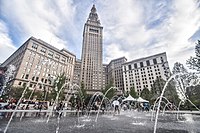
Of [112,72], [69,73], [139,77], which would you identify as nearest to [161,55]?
[139,77]

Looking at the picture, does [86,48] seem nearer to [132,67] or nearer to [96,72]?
[96,72]

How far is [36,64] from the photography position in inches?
2522

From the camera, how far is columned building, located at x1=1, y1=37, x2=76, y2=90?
2244 inches

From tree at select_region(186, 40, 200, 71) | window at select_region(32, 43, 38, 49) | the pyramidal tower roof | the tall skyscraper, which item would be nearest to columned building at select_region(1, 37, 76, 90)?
window at select_region(32, 43, 38, 49)

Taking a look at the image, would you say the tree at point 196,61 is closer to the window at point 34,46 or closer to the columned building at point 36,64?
the columned building at point 36,64

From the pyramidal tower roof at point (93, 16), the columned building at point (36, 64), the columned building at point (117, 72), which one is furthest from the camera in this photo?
the pyramidal tower roof at point (93, 16)

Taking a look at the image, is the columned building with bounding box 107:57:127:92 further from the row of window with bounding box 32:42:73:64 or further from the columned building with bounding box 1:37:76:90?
the columned building with bounding box 1:37:76:90

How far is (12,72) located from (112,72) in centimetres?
8805

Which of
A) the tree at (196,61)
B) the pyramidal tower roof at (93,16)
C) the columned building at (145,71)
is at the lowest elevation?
the tree at (196,61)

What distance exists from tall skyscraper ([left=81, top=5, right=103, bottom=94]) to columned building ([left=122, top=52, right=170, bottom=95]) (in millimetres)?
25870

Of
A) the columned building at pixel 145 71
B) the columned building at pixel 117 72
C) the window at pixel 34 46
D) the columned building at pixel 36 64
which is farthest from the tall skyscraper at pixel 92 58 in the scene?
the window at pixel 34 46

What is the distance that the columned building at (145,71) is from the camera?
300 feet

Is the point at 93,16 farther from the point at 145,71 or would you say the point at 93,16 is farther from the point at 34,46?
the point at 34,46

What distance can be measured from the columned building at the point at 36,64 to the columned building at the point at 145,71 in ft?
190
